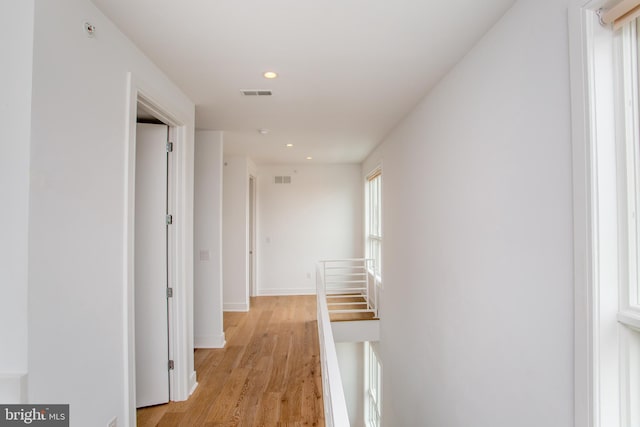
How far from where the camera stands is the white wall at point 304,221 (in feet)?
20.5

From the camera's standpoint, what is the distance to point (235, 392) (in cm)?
271

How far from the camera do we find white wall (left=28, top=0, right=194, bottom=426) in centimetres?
119

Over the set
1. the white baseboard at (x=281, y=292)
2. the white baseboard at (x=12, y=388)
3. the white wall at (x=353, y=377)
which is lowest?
the white wall at (x=353, y=377)

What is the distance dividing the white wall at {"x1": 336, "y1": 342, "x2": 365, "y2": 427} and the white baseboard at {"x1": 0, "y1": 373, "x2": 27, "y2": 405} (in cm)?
515

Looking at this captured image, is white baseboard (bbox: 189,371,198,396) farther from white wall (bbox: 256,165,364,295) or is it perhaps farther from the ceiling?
white wall (bbox: 256,165,364,295)

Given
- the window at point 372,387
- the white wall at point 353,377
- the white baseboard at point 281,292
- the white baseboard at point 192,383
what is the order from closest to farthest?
1. the white baseboard at point 192,383
2. the window at point 372,387
3. the white wall at point 353,377
4. the white baseboard at point 281,292

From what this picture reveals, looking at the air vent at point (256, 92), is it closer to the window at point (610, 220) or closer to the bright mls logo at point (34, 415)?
the window at point (610, 220)

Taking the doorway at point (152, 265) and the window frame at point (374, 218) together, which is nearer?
the doorway at point (152, 265)

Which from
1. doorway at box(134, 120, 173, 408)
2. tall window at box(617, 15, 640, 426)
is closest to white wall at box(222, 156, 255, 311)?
doorway at box(134, 120, 173, 408)

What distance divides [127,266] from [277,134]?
99.7 inches

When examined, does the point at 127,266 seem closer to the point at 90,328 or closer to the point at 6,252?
the point at 90,328

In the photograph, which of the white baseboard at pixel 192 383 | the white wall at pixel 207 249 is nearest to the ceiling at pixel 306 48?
the white wall at pixel 207 249

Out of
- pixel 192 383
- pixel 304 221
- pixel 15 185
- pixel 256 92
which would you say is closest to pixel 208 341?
pixel 192 383

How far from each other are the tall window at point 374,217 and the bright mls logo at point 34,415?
4084mm
